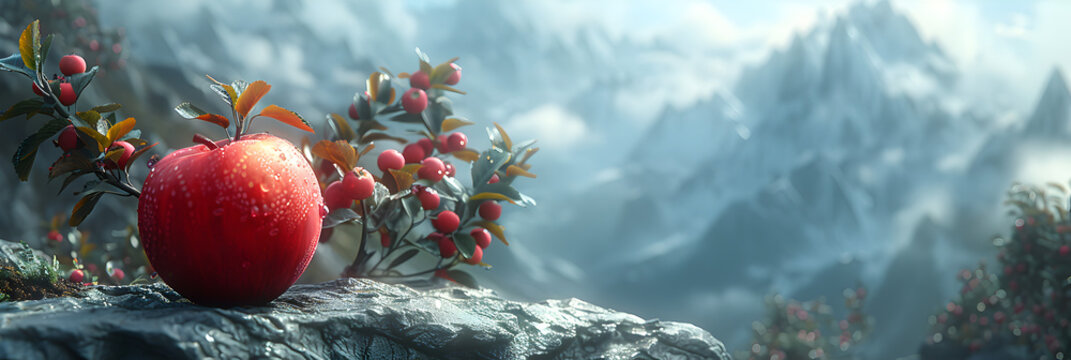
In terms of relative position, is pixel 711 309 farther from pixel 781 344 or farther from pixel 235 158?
pixel 235 158

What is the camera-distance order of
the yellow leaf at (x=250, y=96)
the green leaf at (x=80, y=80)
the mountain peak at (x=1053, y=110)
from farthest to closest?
1. the mountain peak at (x=1053, y=110)
2. the green leaf at (x=80, y=80)
3. the yellow leaf at (x=250, y=96)

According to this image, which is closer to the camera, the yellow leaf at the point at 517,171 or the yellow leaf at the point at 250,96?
the yellow leaf at the point at 250,96

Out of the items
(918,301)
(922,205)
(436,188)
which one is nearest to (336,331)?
(436,188)

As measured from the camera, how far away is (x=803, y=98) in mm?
117812

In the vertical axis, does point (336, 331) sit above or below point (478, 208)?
below

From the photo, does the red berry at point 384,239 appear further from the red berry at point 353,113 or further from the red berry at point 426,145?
the red berry at point 353,113

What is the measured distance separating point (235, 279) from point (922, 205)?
106 meters

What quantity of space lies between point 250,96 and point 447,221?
1.28 metres

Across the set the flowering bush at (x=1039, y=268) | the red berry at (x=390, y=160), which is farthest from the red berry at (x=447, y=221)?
the flowering bush at (x=1039, y=268)

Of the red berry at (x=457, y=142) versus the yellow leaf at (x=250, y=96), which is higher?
the red berry at (x=457, y=142)

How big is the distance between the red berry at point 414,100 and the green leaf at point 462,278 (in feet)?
3.17

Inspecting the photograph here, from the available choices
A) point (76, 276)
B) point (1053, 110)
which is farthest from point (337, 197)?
point (1053, 110)

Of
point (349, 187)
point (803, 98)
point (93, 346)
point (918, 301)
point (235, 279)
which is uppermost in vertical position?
point (803, 98)

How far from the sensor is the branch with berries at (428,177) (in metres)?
3.09
